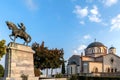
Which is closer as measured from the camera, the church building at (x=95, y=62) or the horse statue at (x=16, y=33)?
the horse statue at (x=16, y=33)

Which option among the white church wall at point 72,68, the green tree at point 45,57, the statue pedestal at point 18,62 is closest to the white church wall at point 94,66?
the white church wall at point 72,68

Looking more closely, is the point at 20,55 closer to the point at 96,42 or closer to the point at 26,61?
the point at 26,61

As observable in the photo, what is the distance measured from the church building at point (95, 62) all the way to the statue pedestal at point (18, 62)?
32118mm

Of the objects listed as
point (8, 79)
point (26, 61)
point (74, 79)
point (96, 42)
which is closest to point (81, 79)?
point (74, 79)

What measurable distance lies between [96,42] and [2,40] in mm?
43422

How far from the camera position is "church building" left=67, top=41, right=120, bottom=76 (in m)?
57.9

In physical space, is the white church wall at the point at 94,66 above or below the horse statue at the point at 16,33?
below

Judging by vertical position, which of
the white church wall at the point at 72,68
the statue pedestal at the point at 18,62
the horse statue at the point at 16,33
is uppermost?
the horse statue at the point at 16,33

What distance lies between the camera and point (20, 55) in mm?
25438

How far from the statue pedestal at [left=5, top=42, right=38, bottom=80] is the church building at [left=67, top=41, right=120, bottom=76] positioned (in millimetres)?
32118

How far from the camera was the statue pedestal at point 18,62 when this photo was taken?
78.5ft

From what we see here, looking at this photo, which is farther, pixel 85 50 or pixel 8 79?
pixel 85 50

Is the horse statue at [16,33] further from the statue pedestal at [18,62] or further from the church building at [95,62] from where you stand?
the church building at [95,62]

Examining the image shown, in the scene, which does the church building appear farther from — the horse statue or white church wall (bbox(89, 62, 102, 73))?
the horse statue
